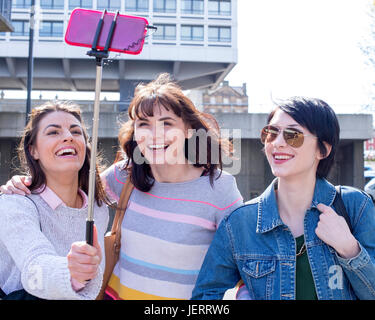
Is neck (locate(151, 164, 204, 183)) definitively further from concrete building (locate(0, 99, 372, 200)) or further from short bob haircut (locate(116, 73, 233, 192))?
concrete building (locate(0, 99, 372, 200))

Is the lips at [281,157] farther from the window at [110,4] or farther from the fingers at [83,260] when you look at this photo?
the window at [110,4]

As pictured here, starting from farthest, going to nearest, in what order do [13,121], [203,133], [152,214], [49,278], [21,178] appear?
1. [13,121]
2. [203,133]
3. [152,214]
4. [21,178]
5. [49,278]

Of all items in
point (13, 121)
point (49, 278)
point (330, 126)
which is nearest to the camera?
point (49, 278)

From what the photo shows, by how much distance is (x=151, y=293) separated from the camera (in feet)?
7.70

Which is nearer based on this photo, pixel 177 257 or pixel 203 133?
pixel 177 257

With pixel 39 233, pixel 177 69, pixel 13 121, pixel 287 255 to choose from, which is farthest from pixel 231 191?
pixel 177 69

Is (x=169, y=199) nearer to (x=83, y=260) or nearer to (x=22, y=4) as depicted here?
(x=83, y=260)

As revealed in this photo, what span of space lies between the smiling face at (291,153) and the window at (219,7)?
1450 inches

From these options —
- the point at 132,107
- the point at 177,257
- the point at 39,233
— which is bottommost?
the point at 177,257

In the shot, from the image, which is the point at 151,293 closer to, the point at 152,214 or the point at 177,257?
the point at 177,257

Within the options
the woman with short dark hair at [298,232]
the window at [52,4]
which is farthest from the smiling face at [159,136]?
the window at [52,4]

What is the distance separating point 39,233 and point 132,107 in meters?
1.04

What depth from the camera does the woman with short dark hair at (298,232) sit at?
5.96 ft

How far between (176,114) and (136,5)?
31.0 m
